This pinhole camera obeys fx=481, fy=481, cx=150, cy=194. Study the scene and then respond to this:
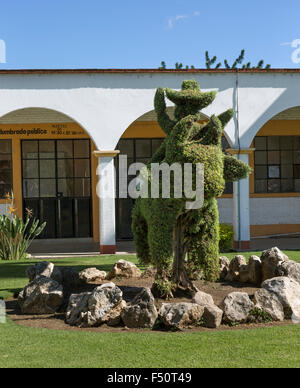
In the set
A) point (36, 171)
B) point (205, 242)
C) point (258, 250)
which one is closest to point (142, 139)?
point (36, 171)

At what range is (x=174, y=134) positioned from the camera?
20.5 ft

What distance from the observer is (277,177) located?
15711mm

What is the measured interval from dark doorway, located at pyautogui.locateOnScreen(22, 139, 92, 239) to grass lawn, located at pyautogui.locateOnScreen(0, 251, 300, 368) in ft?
32.7

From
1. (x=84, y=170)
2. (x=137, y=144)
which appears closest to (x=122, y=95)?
(x=137, y=144)

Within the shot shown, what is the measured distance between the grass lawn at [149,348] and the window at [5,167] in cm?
1008

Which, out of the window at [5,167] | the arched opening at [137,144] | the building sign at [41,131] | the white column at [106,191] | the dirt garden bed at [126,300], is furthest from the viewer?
the arched opening at [137,144]

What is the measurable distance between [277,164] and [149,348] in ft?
39.5

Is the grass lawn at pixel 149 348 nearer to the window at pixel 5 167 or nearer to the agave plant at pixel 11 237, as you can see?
the agave plant at pixel 11 237

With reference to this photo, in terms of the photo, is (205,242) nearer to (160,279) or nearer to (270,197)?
(160,279)

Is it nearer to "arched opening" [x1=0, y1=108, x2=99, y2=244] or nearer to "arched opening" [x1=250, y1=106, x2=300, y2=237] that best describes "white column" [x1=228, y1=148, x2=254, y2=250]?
"arched opening" [x1=250, y1=106, x2=300, y2=237]

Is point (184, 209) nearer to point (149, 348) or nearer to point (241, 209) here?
point (149, 348)

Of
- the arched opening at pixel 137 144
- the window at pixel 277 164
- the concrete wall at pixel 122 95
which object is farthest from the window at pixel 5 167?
the window at pixel 277 164

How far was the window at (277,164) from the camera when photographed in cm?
1564

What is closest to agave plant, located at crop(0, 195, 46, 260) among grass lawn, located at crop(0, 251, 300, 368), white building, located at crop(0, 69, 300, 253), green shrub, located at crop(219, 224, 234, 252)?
white building, located at crop(0, 69, 300, 253)
